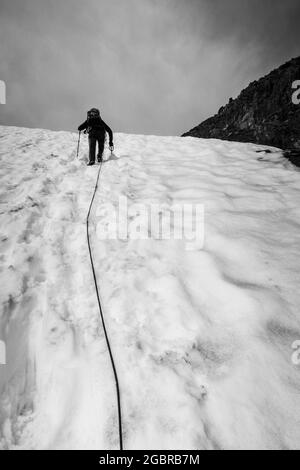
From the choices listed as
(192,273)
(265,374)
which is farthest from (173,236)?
(265,374)

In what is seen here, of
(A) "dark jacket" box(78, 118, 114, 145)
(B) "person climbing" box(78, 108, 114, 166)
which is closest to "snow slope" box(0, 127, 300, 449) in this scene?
(B) "person climbing" box(78, 108, 114, 166)

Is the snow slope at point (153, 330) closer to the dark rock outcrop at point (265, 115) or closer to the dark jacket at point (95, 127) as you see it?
the dark jacket at point (95, 127)

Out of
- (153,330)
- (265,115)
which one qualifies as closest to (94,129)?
(153,330)

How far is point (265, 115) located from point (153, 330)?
47.1 ft

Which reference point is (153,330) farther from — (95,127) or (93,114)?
(93,114)

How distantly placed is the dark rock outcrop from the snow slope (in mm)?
7111

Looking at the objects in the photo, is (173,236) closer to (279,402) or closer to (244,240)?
(244,240)

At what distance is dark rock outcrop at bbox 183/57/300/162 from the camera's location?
9.37m

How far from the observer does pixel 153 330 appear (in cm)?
198

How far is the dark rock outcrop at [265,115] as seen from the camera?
937 cm

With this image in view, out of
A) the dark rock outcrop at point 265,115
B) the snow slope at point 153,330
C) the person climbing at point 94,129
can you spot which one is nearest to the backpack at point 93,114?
the person climbing at point 94,129

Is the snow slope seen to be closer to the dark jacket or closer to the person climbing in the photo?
the person climbing

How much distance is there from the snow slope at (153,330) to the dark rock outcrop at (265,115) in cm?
711

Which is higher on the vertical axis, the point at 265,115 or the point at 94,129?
the point at 265,115
